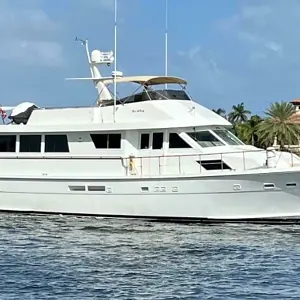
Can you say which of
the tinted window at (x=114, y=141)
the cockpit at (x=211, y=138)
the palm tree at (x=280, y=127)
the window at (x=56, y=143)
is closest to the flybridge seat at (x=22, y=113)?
the window at (x=56, y=143)

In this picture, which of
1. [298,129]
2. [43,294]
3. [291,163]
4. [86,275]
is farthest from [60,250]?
[298,129]

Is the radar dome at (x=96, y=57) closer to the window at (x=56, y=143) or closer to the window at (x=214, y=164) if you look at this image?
the window at (x=56, y=143)

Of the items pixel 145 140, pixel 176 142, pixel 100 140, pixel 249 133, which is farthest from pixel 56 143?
pixel 249 133

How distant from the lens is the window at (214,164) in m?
21.1

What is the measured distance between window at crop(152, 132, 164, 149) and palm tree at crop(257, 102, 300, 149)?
27.0 meters

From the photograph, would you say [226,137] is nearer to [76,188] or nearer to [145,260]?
[76,188]

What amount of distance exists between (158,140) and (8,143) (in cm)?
539

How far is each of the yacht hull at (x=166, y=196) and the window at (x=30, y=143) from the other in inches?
44.1

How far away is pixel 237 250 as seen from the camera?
56.9 feet

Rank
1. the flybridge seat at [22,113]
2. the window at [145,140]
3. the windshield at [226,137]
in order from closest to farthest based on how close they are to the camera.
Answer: the window at [145,140] < the windshield at [226,137] < the flybridge seat at [22,113]

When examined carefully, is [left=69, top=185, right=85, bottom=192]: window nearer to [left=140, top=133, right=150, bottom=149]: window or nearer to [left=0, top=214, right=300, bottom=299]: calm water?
[left=0, top=214, right=300, bottom=299]: calm water

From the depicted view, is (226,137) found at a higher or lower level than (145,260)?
higher

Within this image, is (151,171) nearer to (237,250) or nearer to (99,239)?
(99,239)

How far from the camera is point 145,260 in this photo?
642 inches
